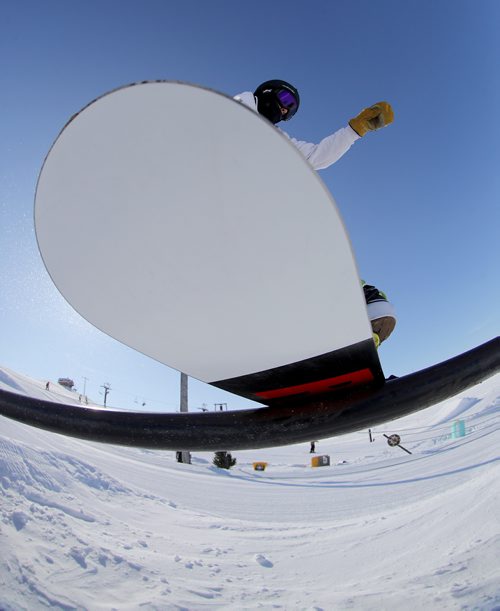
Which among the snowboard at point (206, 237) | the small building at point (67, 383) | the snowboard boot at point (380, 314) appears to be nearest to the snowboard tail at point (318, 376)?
the snowboard at point (206, 237)

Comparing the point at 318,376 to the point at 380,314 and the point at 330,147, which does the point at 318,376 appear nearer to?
the point at 380,314

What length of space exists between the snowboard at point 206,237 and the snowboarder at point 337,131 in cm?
37

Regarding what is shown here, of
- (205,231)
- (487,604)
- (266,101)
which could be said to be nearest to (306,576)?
(487,604)

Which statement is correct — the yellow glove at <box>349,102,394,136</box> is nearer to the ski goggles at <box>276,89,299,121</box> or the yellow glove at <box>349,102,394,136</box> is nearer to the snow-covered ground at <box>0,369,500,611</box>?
the ski goggles at <box>276,89,299,121</box>

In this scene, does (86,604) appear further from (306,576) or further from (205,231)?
(205,231)

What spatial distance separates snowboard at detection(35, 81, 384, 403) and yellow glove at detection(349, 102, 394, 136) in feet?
2.84

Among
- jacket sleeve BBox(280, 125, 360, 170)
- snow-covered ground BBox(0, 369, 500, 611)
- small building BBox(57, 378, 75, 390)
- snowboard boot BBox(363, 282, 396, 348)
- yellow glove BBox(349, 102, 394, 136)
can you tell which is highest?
small building BBox(57, 378, 75, 390)

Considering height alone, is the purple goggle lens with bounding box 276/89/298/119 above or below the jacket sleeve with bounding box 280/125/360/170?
above

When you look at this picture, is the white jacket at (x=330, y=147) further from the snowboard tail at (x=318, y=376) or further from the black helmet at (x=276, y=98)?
the snowboard tail at (x=318, y=376)

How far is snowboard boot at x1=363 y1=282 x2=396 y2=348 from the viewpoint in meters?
1.35

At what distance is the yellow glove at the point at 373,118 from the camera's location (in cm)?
139

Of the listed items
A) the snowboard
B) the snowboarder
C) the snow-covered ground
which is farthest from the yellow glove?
the snow-covered ground

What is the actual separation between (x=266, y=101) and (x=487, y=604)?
7.28 feet

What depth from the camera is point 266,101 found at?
151 centimetres
